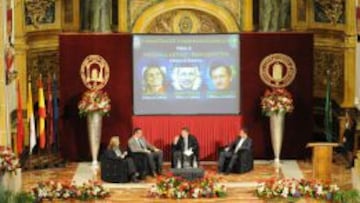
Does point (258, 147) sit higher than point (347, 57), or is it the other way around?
point (347, 57)

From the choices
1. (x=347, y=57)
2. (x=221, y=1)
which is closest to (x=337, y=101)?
(x=347, y=57)

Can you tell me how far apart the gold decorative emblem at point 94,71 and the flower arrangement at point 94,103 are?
45 centimetres

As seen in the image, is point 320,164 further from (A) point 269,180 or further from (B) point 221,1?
(B) point 221,1

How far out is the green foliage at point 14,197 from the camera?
19744mm

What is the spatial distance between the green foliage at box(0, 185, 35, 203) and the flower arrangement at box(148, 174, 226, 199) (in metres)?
2.56

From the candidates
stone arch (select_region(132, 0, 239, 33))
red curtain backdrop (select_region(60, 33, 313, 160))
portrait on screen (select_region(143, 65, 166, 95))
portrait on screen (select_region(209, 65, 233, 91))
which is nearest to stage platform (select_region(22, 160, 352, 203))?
red curtain backdrop (select_region(60, 33, 313, 160))

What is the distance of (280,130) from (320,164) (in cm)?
246

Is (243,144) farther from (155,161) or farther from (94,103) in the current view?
(94,103)

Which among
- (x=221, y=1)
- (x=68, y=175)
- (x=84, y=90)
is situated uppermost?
(x=221, y=1)

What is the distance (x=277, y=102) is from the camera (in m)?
25.3

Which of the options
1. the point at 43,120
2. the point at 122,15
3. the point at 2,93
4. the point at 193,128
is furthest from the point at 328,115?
the point at 2,93

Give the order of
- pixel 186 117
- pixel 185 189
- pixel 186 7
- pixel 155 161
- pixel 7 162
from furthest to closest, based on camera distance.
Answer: pixel 186 7 → pixel 186 117 → pixel 155 161 → pixel 185 189 → pixel 7 162

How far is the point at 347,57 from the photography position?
2641 centimetres

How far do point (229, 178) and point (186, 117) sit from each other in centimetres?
218
